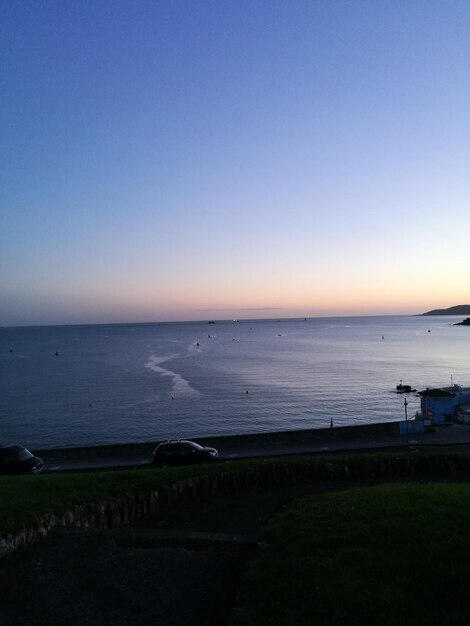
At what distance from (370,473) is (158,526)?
308 inches

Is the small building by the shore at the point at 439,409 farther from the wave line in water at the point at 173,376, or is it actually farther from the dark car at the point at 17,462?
the wave line in water at the point at 173,376

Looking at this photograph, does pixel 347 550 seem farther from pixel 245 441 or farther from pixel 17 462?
pixel 245 441

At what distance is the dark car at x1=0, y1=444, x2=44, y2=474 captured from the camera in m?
20.0

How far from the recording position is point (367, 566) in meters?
7.93

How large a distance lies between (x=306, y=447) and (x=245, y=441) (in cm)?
460

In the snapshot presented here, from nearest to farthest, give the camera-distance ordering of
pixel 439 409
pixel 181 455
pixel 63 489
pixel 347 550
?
pixel 347 550 → pixel 63 489 → pixel 181 455 → pixel 439 409

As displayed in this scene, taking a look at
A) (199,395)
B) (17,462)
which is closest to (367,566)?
(17,462)

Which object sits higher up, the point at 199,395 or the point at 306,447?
the point at 306,447

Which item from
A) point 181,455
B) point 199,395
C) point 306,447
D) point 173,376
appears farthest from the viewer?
point 173,376

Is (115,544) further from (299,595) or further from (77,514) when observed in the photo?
(299,595)

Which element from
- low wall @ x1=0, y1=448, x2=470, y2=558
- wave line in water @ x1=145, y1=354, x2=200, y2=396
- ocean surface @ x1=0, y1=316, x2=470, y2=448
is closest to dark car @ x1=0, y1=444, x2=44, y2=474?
low wall @ x1=0, y1=448, x2=470, y2=558

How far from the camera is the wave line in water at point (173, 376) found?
61.9 m

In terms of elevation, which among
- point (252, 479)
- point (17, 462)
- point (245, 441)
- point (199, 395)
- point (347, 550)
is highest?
point (347, 550)

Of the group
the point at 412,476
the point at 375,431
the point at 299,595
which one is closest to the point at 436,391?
the point at 375,431
